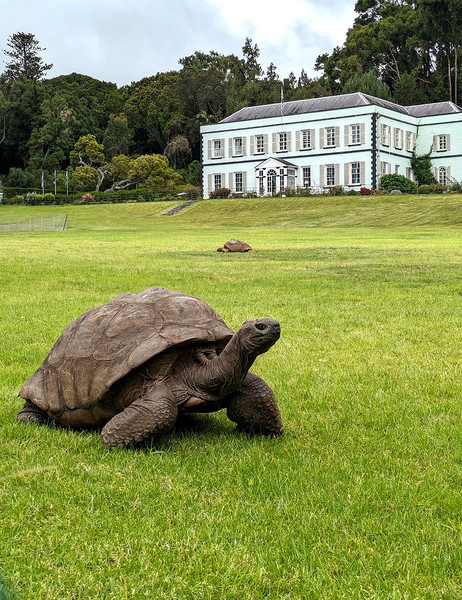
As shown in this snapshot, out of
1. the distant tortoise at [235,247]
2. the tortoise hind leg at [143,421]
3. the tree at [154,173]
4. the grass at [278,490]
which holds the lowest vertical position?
the grass at [278,490]

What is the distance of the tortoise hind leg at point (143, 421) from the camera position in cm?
400

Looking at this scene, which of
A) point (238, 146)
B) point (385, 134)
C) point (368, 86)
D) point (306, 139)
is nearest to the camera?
point (385, 134)

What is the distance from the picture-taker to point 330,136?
63.9 m

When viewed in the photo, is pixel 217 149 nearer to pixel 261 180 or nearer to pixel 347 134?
pixel 261 180

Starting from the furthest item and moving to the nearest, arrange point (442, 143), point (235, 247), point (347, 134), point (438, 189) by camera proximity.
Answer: point (442, 143), point (347, 134), point (438, 189), point (235, 247)

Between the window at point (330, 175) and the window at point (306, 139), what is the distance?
9.98ft

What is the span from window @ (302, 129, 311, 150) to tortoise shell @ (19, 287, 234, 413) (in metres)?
62.9

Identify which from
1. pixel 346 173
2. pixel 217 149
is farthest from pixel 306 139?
pixel 217 149

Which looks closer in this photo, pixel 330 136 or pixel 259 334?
pixel 259 334

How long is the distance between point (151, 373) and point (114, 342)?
339mm

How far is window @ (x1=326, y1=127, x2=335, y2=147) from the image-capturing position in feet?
209

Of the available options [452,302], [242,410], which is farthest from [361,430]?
[452,302]

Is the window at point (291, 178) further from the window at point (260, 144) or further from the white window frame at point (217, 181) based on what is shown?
the white window frame at point (217, 181)

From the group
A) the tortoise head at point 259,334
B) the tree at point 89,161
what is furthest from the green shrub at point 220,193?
the tortoise head at point 259,334
